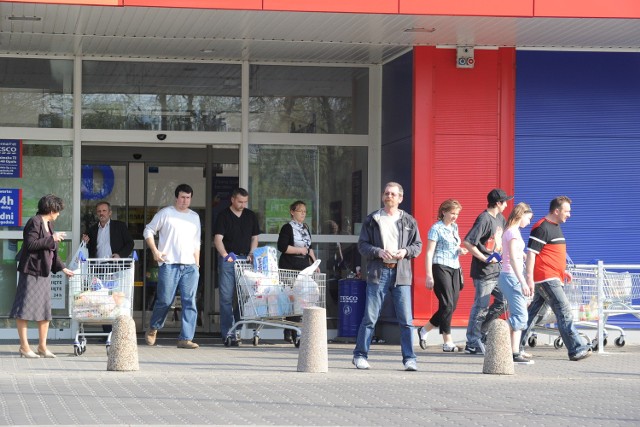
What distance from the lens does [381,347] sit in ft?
53.2

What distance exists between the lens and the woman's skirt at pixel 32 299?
14320 mm

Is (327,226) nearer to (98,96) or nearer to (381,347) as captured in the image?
(381,347)

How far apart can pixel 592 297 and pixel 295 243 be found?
12.9ft

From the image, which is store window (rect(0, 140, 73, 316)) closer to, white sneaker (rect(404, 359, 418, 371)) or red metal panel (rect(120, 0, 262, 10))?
red metal panel (rect(120, 0, 262, 10))

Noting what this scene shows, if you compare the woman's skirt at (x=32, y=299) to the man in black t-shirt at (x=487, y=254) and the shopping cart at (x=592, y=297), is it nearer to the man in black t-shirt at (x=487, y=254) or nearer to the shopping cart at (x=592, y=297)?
the man in black t-shirt at (x=487, y=254)

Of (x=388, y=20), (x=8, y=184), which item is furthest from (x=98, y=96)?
(x=388, y=20)

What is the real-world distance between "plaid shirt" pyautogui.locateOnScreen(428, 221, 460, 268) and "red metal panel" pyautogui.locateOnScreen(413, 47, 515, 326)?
0.90 metres

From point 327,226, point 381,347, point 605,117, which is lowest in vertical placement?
point 381,347

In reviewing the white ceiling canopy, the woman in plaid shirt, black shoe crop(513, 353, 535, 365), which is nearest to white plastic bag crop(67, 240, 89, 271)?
the white ceiling canopy

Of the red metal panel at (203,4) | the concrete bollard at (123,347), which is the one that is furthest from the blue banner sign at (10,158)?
the concrete bollard at (123,347)

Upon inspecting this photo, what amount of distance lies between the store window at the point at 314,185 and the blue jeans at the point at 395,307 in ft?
15.5

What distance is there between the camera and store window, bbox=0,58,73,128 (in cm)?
1709

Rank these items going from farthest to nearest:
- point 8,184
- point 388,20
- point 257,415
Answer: point 8,184, point 388,20, point 257,415

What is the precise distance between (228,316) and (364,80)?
4.00 m
